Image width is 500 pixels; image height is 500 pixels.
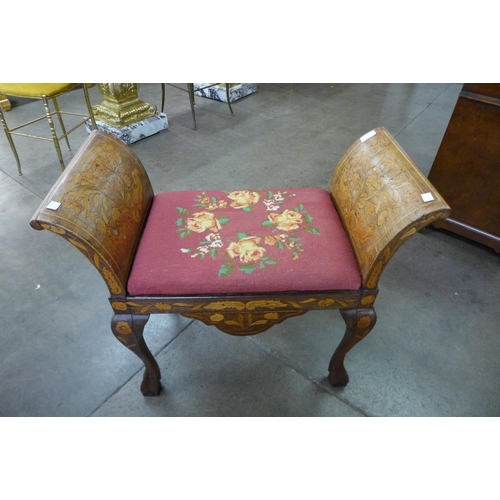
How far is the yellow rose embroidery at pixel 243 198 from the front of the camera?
1.42 metres

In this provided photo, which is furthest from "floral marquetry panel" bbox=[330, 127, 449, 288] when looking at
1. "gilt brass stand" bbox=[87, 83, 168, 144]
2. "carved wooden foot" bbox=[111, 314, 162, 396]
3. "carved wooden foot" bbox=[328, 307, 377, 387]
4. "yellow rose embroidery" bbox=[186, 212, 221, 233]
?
"gilt brass stand" bbox=[87, 83, 168, 144]

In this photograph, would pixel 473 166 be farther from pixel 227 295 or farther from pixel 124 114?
pixel 124 114

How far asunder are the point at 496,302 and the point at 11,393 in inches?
89.4

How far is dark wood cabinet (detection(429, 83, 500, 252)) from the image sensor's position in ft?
5.84

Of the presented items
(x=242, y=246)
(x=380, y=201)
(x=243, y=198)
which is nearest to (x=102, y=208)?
(x=242, y=246)

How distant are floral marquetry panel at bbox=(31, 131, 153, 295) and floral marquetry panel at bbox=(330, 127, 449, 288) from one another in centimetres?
74

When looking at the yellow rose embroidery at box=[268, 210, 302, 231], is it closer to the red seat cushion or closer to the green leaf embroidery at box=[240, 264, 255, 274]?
the red seat cushion

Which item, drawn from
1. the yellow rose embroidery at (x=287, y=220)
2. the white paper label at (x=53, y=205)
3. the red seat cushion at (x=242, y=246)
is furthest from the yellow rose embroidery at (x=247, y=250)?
the white paper label at (x=53, y=205)

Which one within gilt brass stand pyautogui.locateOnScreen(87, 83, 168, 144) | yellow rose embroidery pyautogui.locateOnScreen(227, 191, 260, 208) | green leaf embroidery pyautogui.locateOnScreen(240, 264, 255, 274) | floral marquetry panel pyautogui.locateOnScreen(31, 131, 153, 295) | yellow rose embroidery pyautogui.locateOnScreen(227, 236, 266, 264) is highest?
floral marquetry panel pyautogui.locateOnScreen(31, 131, 153, 295)

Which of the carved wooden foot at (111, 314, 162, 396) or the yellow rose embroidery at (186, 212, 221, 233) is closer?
the carved wooden foot at (111, 314, 162, 396)

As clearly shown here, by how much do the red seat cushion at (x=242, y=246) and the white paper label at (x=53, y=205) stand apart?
0.29 m

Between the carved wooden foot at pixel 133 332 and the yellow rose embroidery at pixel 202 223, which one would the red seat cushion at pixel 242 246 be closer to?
the yellow rose embroidery at pixel 202 223

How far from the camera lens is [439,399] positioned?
147 centimetres

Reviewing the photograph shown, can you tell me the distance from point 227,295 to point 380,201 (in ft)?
1.83
